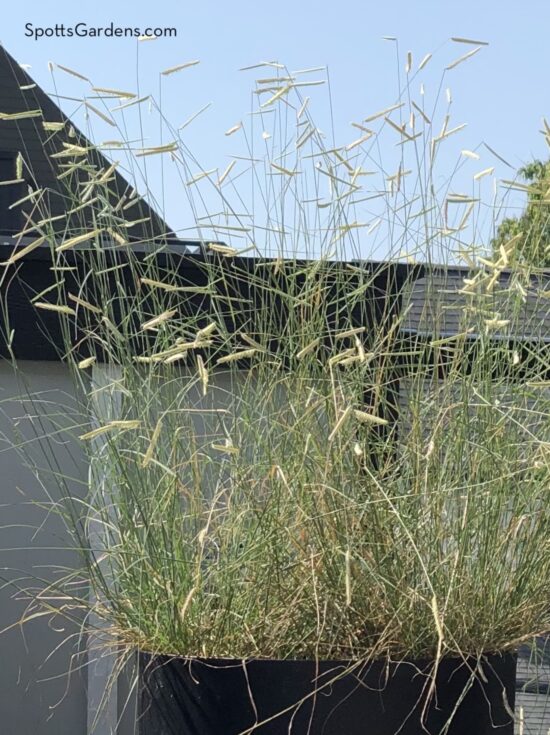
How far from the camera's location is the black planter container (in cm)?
157

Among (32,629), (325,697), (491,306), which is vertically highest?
(491,306)

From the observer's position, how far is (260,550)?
5.59ft

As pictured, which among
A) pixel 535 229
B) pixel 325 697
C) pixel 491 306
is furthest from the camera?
pixel 535 229

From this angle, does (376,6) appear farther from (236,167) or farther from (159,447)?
(159,447)

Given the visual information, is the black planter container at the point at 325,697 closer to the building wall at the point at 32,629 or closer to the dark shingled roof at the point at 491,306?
the dark shingled roof at the point at 491,306

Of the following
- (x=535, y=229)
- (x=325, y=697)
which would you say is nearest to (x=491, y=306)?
(x=535, y=229)

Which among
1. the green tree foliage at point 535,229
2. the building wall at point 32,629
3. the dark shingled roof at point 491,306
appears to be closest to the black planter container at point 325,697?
the dark shingled roof at point 491,306

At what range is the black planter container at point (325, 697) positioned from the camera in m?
1.57

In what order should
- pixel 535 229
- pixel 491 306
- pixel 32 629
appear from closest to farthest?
pixel 491 306 → pixel 535 229 → pixel 32 629

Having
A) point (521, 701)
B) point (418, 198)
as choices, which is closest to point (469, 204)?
point (418, 198)

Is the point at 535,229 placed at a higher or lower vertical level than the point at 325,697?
higher

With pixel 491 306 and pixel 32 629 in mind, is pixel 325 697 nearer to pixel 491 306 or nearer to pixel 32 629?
pixel 491 306

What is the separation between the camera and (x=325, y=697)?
5.13 ft

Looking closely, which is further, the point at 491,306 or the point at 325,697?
the point at 491,306
